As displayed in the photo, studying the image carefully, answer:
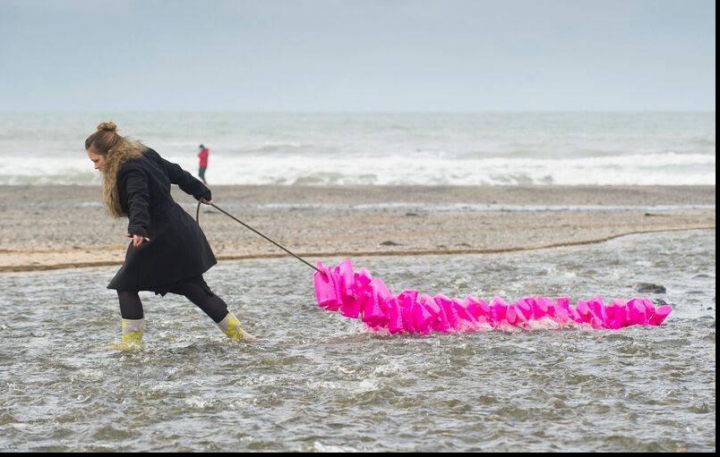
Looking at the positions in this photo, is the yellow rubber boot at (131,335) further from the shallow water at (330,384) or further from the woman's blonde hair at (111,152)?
the woman's blonde hair at (111,152)

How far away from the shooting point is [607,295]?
8.96m

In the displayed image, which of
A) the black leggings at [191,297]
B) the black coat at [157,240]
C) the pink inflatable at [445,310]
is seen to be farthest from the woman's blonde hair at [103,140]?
the pink inflatable at [445,310]

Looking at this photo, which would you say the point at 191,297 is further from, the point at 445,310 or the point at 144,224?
the point at 445,310

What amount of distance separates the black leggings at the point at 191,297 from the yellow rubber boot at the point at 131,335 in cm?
4

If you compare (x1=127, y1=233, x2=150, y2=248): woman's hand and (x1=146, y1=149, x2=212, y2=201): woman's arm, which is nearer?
(x1=127, y1=233, x2=150, y2=248): woman's hand

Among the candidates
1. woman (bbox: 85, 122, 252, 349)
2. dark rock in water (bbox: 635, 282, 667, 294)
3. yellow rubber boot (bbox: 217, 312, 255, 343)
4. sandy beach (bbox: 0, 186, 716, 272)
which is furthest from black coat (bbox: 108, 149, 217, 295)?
sandy beach (bbox: 0, 186, 716, 272)

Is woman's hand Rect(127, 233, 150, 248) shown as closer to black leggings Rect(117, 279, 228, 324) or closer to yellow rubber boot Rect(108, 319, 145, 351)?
black leggings Rect(117, 279, 228, 324)

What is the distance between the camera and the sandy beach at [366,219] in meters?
12.6

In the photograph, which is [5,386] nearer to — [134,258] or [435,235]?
[134,258]

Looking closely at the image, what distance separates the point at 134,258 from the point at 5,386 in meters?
1.17

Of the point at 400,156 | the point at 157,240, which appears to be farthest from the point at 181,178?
the point at 400,156

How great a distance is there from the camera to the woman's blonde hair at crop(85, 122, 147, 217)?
20.2ft

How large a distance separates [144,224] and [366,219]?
12094 millimetres

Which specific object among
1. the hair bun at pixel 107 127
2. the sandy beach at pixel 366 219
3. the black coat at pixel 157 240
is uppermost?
the hair bun at pixel 107 127
